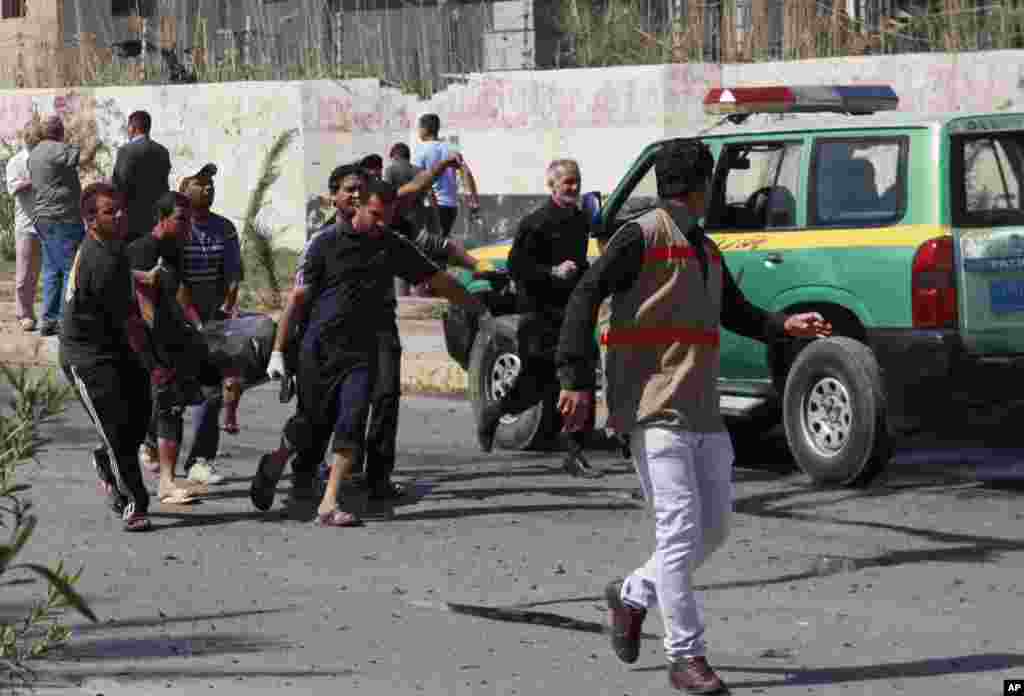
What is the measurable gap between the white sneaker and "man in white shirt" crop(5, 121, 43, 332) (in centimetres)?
750

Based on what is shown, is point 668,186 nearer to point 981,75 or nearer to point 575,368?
point 575,368

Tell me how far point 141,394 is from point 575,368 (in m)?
3.99

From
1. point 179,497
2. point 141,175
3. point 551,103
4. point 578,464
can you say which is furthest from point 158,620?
point 551,103

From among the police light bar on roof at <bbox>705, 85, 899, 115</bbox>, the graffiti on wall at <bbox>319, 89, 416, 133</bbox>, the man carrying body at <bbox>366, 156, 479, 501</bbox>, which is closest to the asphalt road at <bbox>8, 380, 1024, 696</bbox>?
the man carrying body at <bbox>366, 156, 479, 501</bbox>

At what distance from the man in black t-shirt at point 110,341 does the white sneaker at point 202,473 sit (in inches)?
37.9

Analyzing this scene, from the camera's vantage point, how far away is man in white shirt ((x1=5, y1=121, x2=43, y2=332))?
18.6 m

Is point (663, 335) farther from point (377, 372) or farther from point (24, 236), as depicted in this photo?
point (24, 236)


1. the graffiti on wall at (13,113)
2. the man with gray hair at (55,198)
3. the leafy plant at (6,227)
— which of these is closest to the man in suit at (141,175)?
the man with gray hair at (55,198)

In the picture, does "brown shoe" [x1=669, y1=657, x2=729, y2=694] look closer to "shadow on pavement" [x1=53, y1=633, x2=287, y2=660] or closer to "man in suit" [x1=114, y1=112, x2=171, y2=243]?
"shadow on pavement" [x1=53, y1=633, x2=287, y2=660]

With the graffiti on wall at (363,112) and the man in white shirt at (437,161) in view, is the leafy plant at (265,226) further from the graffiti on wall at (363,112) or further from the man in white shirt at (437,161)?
the man in white shirt at (437,161)

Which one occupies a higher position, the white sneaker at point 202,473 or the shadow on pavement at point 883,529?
the white sneaker at point 202,473

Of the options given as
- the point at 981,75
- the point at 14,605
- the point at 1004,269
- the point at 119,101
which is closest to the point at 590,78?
the point at 981,75

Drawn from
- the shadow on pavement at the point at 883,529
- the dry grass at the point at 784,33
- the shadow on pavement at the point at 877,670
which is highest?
the dry grass at the point at 784,33

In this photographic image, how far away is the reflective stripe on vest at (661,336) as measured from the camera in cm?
723
